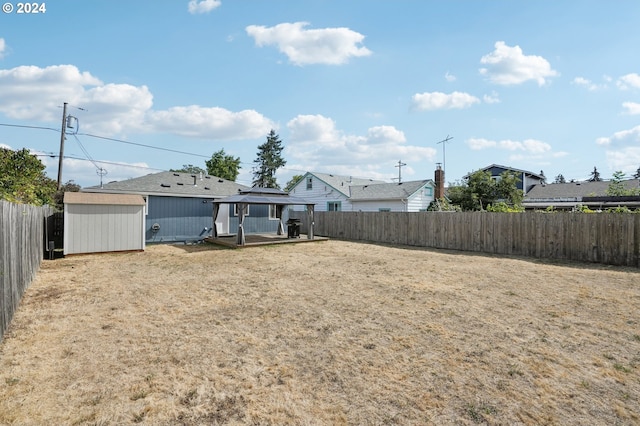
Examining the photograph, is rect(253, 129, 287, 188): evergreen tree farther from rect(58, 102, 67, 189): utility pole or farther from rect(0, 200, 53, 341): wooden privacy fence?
rect(0, 200, 53, 341): wooden privacy fence

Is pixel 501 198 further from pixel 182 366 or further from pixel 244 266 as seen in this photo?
pixel 182 366

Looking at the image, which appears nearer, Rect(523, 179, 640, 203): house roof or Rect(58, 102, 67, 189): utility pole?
Rect(58, 102, 67, 189): utility pole

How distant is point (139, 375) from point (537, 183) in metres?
39.1

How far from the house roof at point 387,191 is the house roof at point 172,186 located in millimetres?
9364

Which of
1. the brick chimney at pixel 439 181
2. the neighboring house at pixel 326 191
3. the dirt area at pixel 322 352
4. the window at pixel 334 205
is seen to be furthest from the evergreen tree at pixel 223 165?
the dirt area at pixel 322 352

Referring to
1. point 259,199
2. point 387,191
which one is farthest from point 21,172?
point 387,191

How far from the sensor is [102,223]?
37.8 feet

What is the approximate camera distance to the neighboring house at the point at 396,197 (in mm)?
21938

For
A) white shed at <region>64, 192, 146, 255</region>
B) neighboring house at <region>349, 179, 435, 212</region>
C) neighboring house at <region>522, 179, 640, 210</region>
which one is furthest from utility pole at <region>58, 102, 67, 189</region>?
neighboring house at <region>522, 179, 640, 210</region>

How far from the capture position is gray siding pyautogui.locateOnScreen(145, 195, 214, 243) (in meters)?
14.9

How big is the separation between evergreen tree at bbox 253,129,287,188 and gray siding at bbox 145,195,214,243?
33.6 m

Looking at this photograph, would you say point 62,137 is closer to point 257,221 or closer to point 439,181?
point 257,221

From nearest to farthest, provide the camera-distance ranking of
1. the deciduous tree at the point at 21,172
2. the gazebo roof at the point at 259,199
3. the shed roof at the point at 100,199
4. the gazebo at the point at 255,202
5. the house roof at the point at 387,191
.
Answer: the deciduous tree at the point at 21,172, the shed roof at the point at 100,199, the gazebo at the point at 255,202, the gazebo roof at the point at 259,199, the house roof at the point at 387,191

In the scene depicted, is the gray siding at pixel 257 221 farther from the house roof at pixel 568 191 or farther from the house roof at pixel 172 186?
the house roof at pixel 568 191
